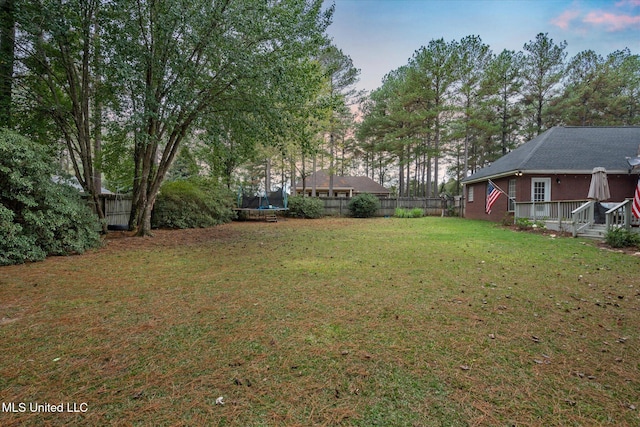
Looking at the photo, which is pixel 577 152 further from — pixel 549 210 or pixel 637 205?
pixel 637 205

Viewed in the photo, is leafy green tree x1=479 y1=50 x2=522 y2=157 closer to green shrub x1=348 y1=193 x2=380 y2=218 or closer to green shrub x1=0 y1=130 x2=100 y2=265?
green shrub x1=348 y1=193 x2=380 y2=218

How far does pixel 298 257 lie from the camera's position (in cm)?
581

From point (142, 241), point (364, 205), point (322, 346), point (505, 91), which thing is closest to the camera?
point (322, 346)

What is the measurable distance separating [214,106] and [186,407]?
820 centimetres

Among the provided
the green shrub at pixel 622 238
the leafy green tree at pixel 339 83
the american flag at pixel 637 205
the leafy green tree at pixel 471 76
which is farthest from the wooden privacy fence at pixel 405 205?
the american flag at pixel 637 205

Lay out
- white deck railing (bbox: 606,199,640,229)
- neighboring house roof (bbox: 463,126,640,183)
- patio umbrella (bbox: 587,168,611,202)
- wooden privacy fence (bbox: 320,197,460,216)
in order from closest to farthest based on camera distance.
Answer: white deck railing (bbox: 606,199,640,229), patio umbrella (bbox: 587,168,611,202), neighboring house roof (bbox: 463,126,640,183), wooden privacy fence (bbox: 320,197,460,216)

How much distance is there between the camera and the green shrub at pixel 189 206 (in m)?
11.0

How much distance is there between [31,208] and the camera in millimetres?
5531

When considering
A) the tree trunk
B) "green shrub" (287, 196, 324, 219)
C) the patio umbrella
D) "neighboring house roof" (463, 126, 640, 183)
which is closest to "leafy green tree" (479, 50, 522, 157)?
"neighboring house roof" (463, 126, 640, 183)

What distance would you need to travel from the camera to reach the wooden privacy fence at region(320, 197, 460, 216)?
20.2 m

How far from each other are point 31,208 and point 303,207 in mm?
13153

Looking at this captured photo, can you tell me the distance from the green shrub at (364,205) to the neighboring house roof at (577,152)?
6.79m

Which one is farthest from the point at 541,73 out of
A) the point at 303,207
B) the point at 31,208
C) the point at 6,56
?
the point at 31,208

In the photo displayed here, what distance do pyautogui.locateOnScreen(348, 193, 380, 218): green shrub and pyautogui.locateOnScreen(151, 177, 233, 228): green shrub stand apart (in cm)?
878
